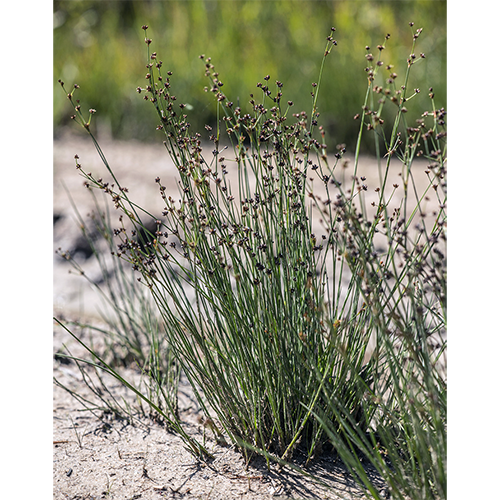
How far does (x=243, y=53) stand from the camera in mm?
5902

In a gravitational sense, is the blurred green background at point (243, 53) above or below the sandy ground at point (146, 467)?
above

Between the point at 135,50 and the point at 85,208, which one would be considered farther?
the point at 135,50

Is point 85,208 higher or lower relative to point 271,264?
lower

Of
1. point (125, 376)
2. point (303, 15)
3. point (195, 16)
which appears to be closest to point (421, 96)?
point (303, 15)

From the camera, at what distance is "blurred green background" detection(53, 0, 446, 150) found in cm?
490

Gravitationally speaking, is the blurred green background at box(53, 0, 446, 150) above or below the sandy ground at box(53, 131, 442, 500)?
above

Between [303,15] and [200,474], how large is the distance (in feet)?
20.0

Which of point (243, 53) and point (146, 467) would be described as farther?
point (243, 53)

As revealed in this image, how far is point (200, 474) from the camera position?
1.47m

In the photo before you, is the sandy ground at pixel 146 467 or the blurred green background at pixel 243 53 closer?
the sandy ground at pixel 146 467

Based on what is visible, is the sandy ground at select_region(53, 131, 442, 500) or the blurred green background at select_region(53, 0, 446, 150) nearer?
the sandy ground at select_region(53, 131, 442, 500)

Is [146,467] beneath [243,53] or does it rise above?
beneath

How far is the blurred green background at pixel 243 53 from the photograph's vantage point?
4.90m
